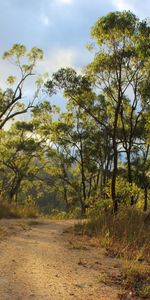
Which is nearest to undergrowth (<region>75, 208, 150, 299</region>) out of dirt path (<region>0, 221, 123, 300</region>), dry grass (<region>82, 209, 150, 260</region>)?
dry grass (<region>82, 209, 150, 260</region>)

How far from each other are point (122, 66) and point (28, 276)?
19359 millimetres

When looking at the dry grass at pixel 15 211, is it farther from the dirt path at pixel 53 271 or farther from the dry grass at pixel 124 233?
the dirt path at pixel 53 271

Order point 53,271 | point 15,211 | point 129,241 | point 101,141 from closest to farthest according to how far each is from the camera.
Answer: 1. point 53,271
2. point 129,241
3. point 15,211
4. point 101,141

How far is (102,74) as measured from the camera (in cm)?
2483

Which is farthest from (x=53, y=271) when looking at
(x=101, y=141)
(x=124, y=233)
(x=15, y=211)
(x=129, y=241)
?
(x=101, y=141)

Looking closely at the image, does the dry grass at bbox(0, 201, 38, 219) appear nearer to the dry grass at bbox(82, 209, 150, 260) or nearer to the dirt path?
the dry grass at bbox(82, 209, 150, 260)

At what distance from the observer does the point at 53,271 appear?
21.1 ft

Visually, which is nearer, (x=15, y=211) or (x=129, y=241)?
(x=129, y=241)

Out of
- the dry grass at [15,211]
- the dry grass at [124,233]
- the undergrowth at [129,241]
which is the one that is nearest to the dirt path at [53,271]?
the undergrowth at [129,241]

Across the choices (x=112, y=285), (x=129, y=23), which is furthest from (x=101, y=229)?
(x=129, y=23)

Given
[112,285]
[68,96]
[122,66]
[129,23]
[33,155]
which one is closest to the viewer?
[112,285]

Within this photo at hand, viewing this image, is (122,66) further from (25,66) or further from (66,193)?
(66,193)

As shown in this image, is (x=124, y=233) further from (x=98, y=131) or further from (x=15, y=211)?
(x=98, y=131)

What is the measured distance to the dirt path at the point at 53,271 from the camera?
206 inches
